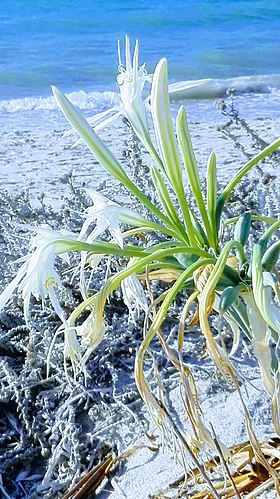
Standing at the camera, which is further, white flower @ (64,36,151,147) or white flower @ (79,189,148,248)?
white flower @ (64,36,151,147)

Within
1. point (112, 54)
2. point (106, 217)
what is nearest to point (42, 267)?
point (106, 217)

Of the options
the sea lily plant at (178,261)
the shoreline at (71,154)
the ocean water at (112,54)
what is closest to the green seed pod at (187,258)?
the sea lily plant at (178,261)

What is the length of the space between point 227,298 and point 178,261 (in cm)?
9

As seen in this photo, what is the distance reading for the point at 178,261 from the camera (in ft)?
2.42

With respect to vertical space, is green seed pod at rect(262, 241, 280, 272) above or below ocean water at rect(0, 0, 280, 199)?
below

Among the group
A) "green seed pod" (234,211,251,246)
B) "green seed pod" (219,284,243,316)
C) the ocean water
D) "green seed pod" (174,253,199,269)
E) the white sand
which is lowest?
the white sand

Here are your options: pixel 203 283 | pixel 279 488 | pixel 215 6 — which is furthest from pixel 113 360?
pixel 215 6

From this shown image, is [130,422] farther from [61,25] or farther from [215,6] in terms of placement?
[215,6]

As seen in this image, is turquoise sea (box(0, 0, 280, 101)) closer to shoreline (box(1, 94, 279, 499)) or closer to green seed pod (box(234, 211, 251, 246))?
shoreline (box(1, 94, 279, 499))

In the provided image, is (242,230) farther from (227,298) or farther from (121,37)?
(121,37)

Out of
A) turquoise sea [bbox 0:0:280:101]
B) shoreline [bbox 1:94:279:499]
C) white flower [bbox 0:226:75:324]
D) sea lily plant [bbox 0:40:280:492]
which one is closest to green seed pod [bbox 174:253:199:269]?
sea lily plant [bbox 0:40:280:492]

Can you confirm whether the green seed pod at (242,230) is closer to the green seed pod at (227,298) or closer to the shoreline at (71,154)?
the green seed pod at (227,298)

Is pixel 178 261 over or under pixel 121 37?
under

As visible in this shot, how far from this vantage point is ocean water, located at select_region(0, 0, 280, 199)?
18.1 ft
